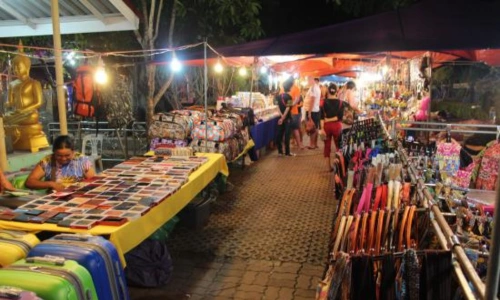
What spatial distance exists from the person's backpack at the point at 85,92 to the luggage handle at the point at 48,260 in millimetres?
5396

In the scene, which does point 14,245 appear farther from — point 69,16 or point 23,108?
point 69,16

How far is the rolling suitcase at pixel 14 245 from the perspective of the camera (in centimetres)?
256

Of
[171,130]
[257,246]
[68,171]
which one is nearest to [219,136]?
[171,130]

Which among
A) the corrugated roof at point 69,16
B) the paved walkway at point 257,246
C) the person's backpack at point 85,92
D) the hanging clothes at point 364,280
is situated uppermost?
the corrugated roof at point 69,16

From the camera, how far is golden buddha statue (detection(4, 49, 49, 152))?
249 inches

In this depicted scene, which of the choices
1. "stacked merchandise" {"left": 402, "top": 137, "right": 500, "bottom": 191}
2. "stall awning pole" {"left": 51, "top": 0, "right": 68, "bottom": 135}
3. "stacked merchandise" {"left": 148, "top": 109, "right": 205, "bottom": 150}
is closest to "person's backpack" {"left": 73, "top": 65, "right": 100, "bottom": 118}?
"stacked merchandise" {"left": 148, "top": 109, "right": 205, "bottom": 150}

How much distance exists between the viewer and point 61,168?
14.8ft

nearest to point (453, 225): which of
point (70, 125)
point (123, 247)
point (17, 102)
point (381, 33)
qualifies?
point (123, 247)

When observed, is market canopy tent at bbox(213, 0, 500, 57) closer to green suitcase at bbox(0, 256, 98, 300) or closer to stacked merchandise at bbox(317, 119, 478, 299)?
stacked merchandise at bbox(317, 119, 478, 299)

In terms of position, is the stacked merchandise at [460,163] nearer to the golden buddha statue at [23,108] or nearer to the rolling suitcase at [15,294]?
the rolling suitcase at [15,294]

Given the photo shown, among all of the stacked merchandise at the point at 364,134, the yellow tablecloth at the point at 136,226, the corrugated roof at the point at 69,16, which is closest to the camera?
the yellow tablecloth at the point at 136,226

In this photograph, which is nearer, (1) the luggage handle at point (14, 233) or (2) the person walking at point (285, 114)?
(1) the luggage handle at point (14, 233)

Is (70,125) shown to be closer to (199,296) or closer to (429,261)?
(199,296)

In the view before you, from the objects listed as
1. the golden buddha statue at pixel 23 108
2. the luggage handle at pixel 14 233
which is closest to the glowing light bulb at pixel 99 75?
the golden buddha statue at pixel 23 108
